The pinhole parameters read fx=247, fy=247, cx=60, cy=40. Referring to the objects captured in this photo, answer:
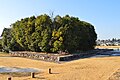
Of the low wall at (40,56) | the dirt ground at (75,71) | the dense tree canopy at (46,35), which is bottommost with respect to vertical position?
the dirt ground at (75,71)

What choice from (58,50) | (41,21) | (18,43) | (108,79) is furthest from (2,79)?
(18,43)

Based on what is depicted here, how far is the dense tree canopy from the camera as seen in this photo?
5419 centimetres

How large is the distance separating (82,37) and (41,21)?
11821 mm

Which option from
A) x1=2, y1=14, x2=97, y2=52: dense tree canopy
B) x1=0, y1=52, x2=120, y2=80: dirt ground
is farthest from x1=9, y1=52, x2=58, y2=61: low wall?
x1=0, y1=52, x2=120, y2=80: dirt ground

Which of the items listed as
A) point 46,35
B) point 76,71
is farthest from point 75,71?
point 46,35

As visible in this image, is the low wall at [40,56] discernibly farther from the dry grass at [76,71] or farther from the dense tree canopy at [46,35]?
the dry grass at [76,71]

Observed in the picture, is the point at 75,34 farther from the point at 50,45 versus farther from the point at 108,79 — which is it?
the point at 108,79

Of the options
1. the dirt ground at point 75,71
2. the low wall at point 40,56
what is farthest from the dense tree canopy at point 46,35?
the dirt ground at point 75,71

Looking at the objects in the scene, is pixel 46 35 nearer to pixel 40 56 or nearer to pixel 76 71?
pixel 40 56

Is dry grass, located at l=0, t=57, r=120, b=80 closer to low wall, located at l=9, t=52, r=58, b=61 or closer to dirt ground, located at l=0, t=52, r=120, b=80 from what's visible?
dirt ground, located at l=0, t=52, r=120, b=80

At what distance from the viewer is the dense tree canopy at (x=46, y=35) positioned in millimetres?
54188

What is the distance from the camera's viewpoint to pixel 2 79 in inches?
915

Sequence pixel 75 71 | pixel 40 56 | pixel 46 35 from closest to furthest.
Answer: pixel 75 71, pixel 40 56, pixel 46 35

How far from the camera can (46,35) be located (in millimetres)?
55531
